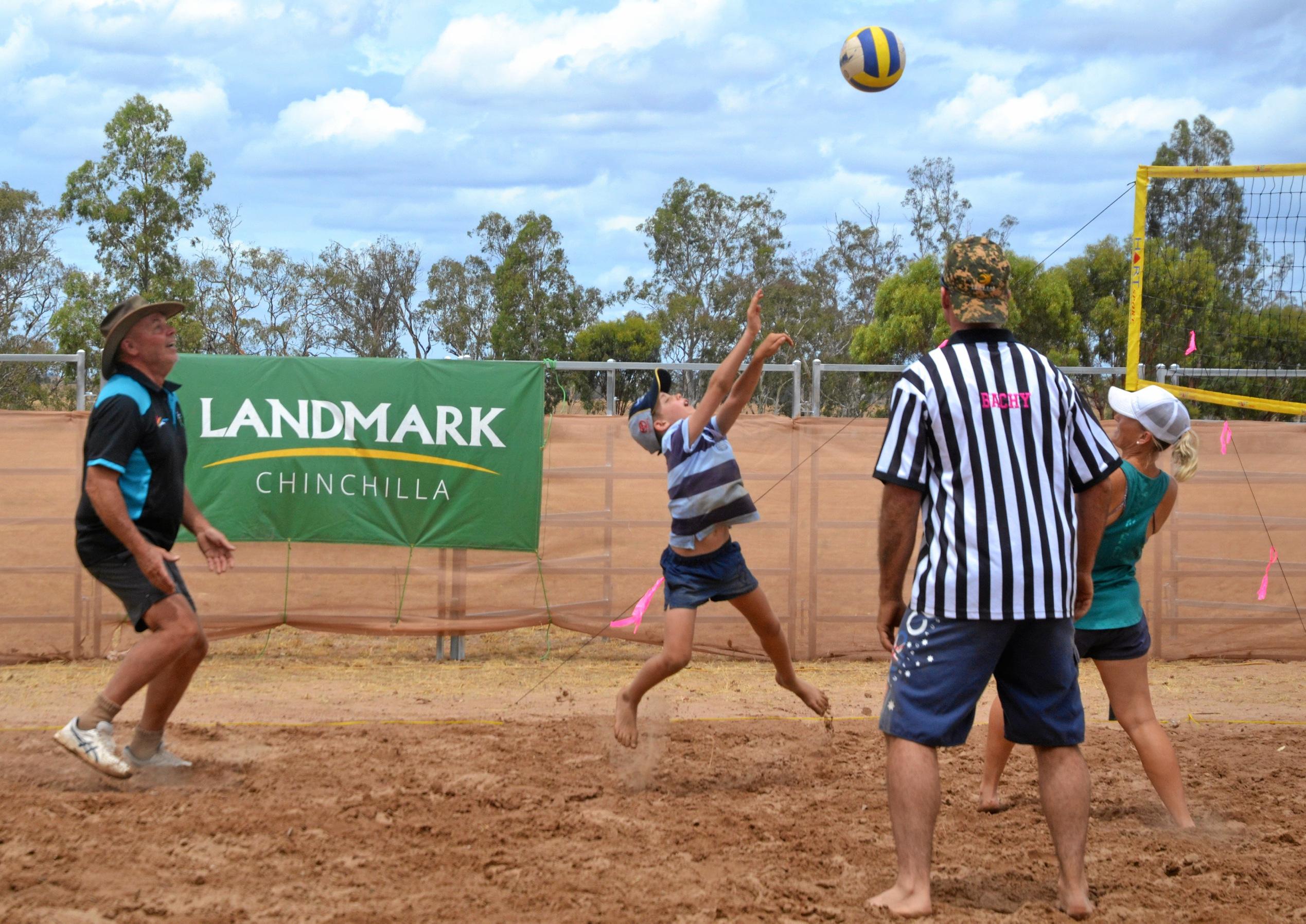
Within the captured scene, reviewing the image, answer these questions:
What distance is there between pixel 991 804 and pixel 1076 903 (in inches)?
51.0

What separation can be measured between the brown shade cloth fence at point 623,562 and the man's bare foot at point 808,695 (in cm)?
321

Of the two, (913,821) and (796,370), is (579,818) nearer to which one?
(913,821)

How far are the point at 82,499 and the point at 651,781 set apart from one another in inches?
108

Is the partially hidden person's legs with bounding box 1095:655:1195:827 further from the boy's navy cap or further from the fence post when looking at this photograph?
the fence post

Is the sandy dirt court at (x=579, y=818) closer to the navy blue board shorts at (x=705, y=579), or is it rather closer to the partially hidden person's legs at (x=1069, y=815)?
the partially hidden person's legs at (x=1069, y=815)

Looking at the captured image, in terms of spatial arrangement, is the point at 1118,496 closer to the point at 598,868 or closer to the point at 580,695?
the point at 598,868

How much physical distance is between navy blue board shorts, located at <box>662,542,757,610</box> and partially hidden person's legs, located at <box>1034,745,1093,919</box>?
199cm

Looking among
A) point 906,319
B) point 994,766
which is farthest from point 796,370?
point 906,319

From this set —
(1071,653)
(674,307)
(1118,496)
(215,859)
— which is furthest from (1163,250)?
(674,307)

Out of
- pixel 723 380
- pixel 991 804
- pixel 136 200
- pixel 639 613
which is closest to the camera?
pixel 991 804

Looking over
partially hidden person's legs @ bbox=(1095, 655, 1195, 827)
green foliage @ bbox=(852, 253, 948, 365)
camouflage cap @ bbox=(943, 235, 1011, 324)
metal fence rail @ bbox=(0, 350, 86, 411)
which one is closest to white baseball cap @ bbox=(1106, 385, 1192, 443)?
partially hidden person's legs @ bbox=(1095, 655, 1195, 827)

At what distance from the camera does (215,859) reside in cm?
399

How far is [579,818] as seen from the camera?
181 inches

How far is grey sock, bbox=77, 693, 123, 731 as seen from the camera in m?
4.92
